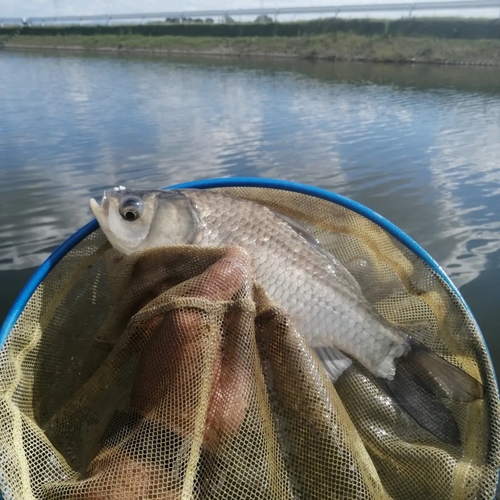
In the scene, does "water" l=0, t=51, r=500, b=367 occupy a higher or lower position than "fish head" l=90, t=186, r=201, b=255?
lower

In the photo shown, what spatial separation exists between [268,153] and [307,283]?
9028 millimetres

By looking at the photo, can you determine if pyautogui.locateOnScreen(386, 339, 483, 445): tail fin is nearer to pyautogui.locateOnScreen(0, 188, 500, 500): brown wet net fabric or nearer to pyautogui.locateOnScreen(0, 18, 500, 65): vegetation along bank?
pyautogui.locateOnScreen(0, 188, 500, 500): brown wet net fabric

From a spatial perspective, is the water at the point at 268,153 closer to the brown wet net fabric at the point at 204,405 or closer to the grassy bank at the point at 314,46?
the brown wet net fabric at the point at 204,405

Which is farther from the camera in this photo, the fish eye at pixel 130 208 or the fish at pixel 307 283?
the fish eye at pixel 130 208

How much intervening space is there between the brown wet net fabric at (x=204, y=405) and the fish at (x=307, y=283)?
0.09m

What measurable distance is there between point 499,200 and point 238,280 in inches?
295

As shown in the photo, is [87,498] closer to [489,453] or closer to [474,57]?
[489,453]

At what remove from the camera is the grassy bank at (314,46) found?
4088 centimetres

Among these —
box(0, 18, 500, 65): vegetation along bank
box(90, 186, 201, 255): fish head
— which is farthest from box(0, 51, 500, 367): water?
box(0, 18, 500, 65): vegetation along bank

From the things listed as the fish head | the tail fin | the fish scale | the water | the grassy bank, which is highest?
the fish head

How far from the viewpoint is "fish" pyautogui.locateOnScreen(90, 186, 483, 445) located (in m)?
2.42

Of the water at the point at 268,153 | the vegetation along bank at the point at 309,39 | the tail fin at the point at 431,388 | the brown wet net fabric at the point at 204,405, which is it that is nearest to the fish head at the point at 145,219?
→ the brown wet net fabric at the point at 204,405

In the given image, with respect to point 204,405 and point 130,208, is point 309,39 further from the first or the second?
point 204,405

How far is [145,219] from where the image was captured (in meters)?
2.70
